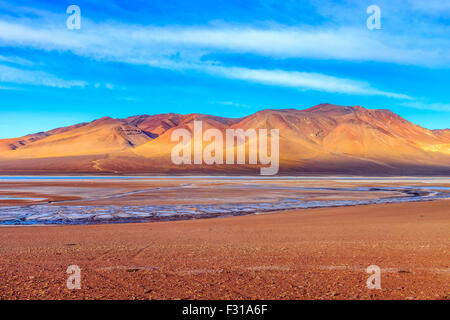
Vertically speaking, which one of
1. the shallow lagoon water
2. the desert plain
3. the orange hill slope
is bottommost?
the shallow lagoon water

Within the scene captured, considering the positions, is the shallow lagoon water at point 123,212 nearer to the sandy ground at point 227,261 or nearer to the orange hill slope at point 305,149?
the sandy ground at point 227,261

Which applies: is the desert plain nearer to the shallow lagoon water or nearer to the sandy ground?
the sandy ground

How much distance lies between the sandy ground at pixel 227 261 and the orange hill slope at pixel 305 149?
7674 centimetres

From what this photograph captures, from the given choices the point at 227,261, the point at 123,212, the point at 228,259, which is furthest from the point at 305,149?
the point at 227,261

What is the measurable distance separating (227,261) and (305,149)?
421ft

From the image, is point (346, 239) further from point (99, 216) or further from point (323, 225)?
point (99, 216)

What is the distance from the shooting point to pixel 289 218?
15.6 m

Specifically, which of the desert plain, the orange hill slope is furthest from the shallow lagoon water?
the orange hill slope

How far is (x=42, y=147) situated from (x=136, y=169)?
104m

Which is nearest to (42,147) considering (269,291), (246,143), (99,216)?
(246,143)

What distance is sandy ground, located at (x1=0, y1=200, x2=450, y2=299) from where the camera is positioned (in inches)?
234

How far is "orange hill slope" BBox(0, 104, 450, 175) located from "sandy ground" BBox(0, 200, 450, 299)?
76745 mm

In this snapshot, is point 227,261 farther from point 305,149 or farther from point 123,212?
point 305,149
